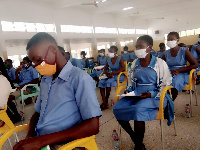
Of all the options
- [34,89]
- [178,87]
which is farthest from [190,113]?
[34,89]

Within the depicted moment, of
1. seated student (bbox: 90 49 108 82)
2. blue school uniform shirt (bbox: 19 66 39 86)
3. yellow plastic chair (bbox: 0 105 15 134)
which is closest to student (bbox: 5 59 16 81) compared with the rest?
blue school uniform shirt (bbox: 19 66 39 86)

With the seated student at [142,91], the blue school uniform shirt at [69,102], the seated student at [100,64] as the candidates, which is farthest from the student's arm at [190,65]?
the seated student at [100,64]

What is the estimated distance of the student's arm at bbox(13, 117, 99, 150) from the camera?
939 millimetres

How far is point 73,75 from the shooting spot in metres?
1.08

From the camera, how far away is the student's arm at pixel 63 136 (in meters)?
0.94

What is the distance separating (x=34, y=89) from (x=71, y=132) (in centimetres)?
327

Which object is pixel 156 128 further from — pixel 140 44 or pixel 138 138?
pixel 140 44

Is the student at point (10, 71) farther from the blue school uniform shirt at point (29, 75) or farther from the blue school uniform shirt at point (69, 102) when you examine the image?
the blue school uniform shirt at point (69, 102)

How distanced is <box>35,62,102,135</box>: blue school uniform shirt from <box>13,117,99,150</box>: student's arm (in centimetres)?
5

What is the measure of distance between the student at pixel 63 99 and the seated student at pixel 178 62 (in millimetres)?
1971

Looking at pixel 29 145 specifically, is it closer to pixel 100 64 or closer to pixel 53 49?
pixel 53 49

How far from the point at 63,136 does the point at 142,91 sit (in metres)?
1.33

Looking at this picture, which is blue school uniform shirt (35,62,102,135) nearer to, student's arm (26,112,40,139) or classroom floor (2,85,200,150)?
student's arm (26,112,40,139)

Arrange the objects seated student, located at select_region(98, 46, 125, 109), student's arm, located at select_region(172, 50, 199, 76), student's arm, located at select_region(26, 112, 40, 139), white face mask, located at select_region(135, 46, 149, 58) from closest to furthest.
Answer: student's arm, located at select_region(26, 112, 40, 139), white face mask, located at select_region(135, 46, 149, 58), student's arm, located at select_region(172, 50, 199, 76), seated student, located at select_region(98, 46, 125, 109)
